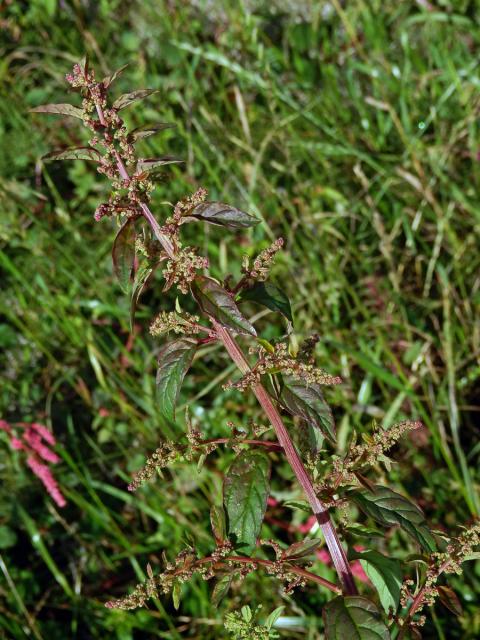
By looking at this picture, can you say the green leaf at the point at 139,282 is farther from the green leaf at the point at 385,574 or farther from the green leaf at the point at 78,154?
the green leaf at the point at 385,574

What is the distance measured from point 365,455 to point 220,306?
0.30 meters

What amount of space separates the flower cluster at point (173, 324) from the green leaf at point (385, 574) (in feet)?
1.31

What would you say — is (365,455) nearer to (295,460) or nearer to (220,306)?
(295,460)

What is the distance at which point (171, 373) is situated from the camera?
1081mm

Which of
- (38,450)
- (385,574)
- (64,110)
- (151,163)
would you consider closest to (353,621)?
(385,574)

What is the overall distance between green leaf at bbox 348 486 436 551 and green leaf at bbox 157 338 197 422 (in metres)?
0.29

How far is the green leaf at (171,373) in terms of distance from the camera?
1072 mm

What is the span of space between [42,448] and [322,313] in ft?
3.04

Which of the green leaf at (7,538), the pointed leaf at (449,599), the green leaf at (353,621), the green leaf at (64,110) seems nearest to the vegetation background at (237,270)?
the green leaf at (7,538)

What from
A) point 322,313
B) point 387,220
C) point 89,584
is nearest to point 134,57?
point 387,220

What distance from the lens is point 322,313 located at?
2.43m

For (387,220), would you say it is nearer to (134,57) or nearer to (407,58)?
(407,58)

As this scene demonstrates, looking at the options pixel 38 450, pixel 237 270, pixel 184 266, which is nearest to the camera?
pixel 184 266

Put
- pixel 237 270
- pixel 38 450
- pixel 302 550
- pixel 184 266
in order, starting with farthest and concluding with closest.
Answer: pixel 237 270
pixel 38 450
pixel 302 550
pixel 184 266
